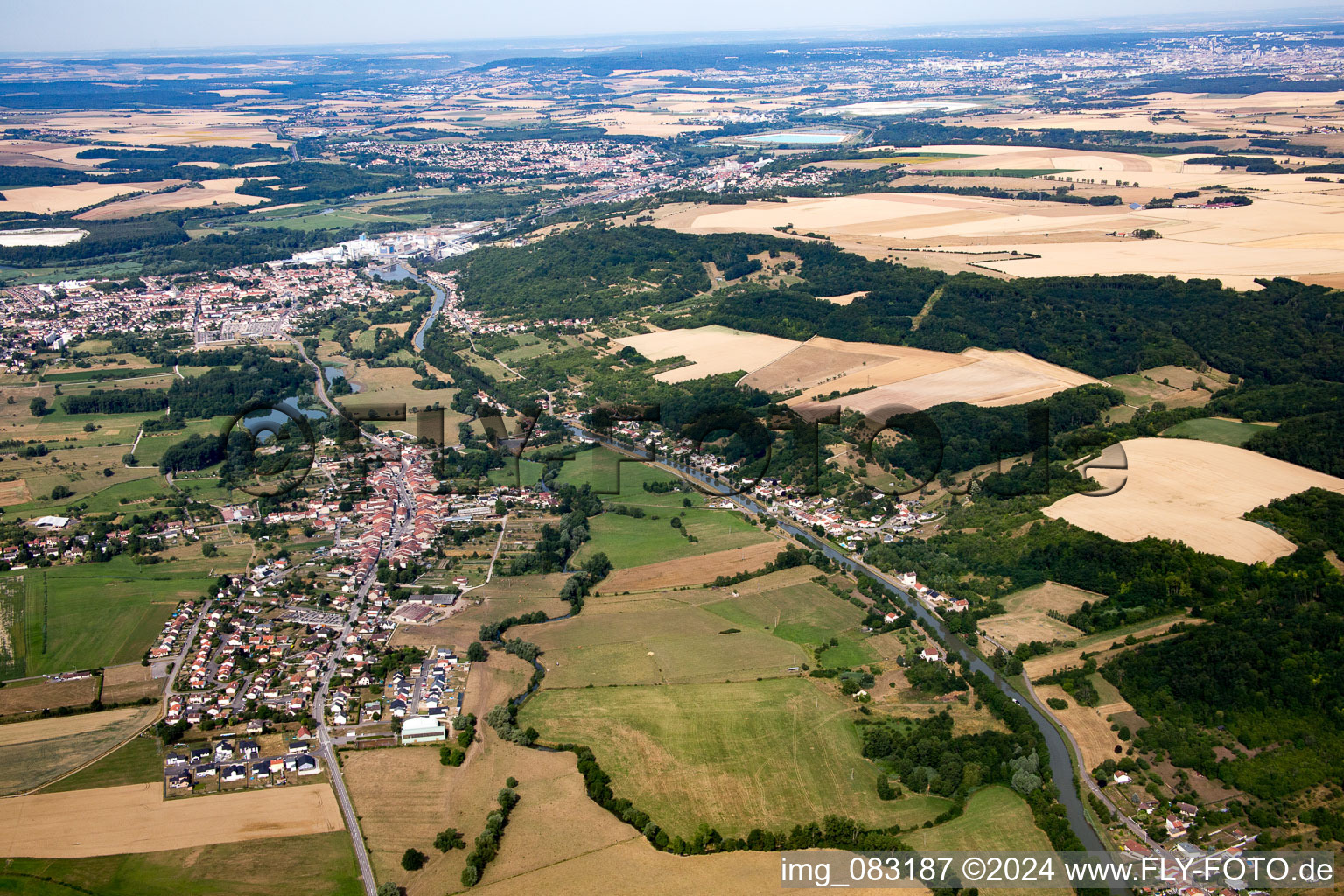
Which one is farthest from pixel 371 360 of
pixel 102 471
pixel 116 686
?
pixel 116 686

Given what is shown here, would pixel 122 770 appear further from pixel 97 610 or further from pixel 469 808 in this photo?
pixel 97 610

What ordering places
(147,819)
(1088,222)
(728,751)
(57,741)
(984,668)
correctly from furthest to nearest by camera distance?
(1088,222)
(984,668)
(57,741)
(728,751)
(147,819)

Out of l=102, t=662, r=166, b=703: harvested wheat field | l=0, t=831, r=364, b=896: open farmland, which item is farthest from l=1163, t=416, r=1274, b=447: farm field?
l=102, t=662, r=166, b=703: harvested wheat field

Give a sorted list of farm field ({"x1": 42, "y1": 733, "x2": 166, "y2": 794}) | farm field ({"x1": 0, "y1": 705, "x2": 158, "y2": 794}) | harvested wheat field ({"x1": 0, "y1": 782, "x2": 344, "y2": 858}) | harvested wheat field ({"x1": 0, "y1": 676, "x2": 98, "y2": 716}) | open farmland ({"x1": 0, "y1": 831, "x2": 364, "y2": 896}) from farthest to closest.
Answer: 1. harvested wheat field ({"x1": 0, "y1": 676, "x2": 98, "y2": 716})
2. farm field ({"x1": 0, "y1": 705, "x2": 158, "y2": 794})
3. farm field ({"x1": 42, "y1": 733, "x2": 166, "y2": 794})
4. harvested wheat field ({"x1": 0, "y1": 782, "x2": 344, "y2": 858})
5. open farmland ({"x1": 0, "y1": 831, "x2": 364, "y2": 896})

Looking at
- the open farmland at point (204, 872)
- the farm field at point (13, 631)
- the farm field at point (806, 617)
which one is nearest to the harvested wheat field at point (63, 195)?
the farm field at point (13, 631)

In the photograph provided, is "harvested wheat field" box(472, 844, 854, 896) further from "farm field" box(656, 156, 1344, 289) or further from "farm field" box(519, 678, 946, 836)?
"farm field" box(656, 156, 1344, 289)

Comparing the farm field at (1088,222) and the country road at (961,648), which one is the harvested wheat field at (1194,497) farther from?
the farm field at (1088,222)

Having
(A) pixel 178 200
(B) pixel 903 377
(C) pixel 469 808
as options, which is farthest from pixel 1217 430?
(A) pixel 178 200

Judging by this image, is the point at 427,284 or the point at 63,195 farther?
the point at 63,195
